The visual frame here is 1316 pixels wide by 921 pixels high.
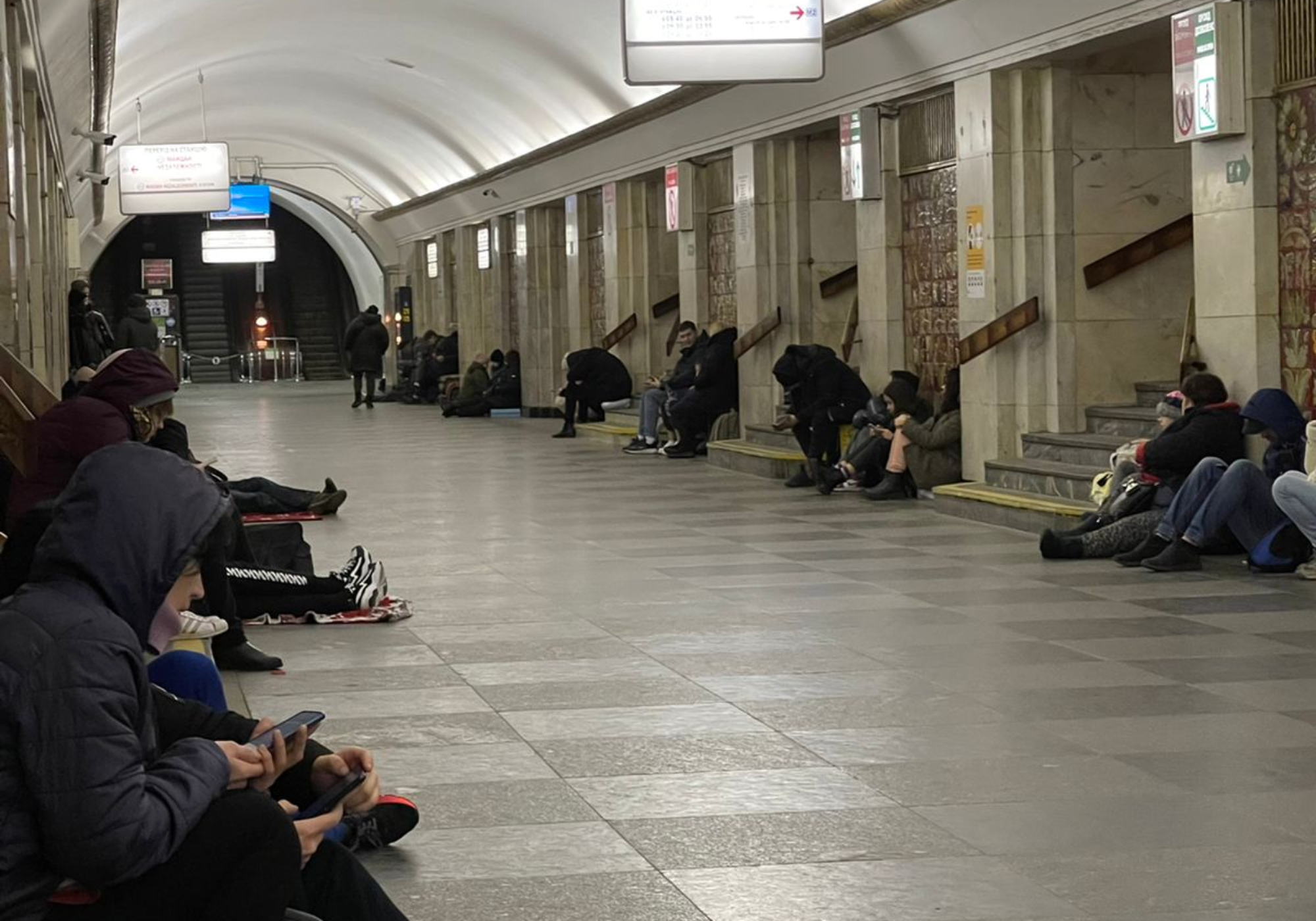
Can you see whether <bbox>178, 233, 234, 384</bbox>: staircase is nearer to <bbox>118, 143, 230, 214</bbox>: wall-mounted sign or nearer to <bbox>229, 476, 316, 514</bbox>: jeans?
<bbox>118, 143, 230, 214</bbox>: wall-mounted sign

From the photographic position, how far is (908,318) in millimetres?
15219

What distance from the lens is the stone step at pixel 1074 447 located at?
11.9 meters

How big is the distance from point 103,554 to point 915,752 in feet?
10.6

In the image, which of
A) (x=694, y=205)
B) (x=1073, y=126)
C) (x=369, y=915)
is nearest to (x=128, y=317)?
(x=694, y=205)

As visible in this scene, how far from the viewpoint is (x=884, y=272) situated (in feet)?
49.7

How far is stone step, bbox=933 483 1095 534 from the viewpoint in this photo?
428 inches

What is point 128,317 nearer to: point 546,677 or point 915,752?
point 546,677

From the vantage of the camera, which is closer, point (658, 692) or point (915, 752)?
point (915, 752)

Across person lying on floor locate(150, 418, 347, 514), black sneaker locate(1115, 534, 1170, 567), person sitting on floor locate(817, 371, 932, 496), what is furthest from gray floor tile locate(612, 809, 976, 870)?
person sitting on floor locate(817, 371, 932, 496)

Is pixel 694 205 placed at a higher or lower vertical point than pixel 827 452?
higher

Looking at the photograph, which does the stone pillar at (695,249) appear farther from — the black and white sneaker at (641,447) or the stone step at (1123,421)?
the stone step at (1123,421)

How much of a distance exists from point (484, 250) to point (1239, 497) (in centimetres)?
2159

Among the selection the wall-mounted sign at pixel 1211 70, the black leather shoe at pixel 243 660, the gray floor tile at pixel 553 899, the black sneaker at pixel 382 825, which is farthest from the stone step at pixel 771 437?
the gray floor tile at pixel 553 899

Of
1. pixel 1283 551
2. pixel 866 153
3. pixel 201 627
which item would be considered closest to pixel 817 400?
pixel 866 153
